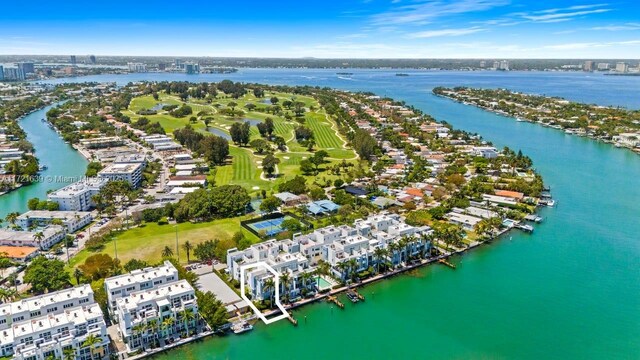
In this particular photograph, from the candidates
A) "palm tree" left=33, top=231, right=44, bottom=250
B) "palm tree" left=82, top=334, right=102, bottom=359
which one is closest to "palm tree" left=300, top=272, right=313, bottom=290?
"palm tree" left=82, top=334, right=102, bottom=359

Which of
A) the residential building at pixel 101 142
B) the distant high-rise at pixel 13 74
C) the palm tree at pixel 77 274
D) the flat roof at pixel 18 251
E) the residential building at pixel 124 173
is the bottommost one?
the flat roof at pixel 18 251

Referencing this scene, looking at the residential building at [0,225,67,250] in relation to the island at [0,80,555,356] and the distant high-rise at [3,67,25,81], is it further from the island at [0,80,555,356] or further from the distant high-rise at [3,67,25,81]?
the distant high-rise at [3,67,25,81]

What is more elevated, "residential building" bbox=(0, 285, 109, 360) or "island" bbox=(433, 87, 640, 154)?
"island" bbox=(433, 87, 640, 154)

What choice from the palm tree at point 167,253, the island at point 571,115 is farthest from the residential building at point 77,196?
the island at point 571,115

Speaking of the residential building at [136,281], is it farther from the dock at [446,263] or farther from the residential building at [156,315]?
the dock at [446,263]

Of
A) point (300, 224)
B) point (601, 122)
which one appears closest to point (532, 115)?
point (601, 122)

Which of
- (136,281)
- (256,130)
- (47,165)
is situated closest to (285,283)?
(136,281)

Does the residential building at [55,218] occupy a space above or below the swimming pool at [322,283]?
above
